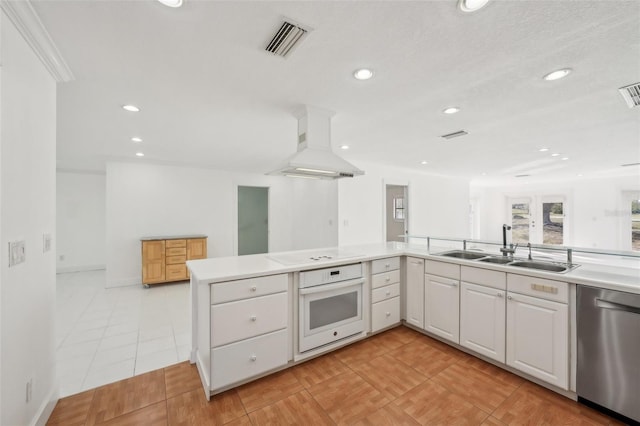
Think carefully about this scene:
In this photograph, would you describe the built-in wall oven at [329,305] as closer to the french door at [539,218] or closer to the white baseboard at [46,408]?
the white baseboard at [46,408]

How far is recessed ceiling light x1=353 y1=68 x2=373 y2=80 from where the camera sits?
5.88ft

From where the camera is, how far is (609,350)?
5.43 feet

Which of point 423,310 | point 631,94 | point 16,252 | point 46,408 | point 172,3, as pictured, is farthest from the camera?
point 423,310

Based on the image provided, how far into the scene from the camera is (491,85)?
202 cm

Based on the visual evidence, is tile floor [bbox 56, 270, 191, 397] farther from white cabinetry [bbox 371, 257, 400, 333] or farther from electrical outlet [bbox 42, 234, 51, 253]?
white cabinetry [bbox 371, 257, 400, 333]

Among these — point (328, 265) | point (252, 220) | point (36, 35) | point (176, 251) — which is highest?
point (36, 35)

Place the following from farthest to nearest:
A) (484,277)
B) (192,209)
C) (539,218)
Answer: (539,218) < (192,209) < (484,277)

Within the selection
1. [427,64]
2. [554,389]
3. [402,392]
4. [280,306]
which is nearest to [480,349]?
[554,389]

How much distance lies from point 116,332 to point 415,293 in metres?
3.39

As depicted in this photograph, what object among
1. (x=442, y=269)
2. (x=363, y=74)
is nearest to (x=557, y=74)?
(x=363, y=74)

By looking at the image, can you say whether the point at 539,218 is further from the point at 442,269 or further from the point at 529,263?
the point at 442,269

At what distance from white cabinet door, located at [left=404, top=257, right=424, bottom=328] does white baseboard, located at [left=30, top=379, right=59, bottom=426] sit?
9.78 ft

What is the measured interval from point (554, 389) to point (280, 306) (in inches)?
83.1

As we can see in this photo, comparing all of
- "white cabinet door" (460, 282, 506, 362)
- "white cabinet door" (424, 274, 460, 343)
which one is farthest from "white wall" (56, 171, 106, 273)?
"white cabinet door" (460, 282, 506, 362)
